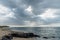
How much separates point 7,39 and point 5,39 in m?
0.67

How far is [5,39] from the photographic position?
89.9 ft

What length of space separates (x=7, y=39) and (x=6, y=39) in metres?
0.42

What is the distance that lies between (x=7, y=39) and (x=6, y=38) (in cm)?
32

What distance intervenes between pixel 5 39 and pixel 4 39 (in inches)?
8.8

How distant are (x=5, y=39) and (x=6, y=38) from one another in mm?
730

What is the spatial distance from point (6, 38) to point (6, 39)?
0.54 m

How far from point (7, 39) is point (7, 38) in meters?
0.58

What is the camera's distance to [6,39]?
2759 cm

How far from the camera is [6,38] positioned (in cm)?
2811

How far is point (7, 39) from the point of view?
91.8ft
